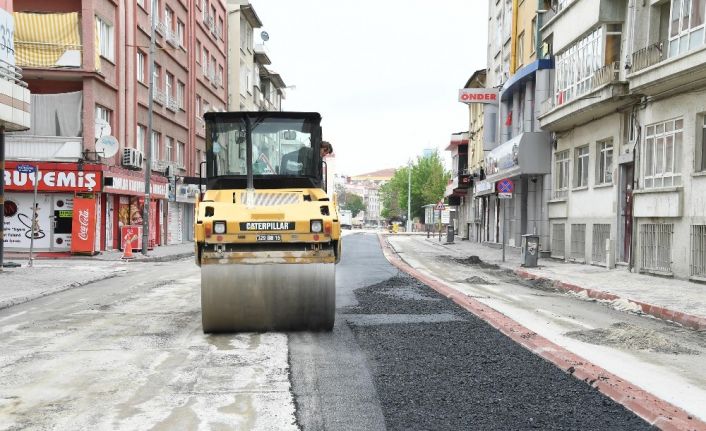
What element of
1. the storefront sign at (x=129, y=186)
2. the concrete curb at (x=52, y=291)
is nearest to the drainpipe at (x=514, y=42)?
the storefront sign at (x=129, y=186)

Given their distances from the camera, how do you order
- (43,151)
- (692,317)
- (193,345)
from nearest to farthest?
(193,345)
(692,317)
(43,151)

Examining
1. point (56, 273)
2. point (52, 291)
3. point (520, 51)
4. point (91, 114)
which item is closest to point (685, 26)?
point (52, 291)

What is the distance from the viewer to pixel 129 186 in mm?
27016

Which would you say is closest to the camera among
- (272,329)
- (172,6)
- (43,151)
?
(272,329)

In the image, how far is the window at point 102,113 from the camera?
25244 millimetres

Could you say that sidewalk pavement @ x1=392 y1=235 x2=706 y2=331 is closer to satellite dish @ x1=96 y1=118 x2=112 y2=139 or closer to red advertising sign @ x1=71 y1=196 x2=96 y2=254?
red advertising sign @ x1=71 y1=196 x2=96 y2=254

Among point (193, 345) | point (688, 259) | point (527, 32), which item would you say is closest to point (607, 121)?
point (688, 259)

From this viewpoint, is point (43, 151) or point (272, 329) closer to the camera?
point (272, 329)

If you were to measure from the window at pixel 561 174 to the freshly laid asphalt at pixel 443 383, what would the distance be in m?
17.9

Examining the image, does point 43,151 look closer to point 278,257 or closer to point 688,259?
point 278,257

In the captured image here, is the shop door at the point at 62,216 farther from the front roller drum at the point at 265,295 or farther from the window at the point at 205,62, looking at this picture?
the window at the point at 205,62

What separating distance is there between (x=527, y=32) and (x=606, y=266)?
47.7 ft

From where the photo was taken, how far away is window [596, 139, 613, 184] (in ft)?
70.0

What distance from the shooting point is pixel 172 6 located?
35.5 m
